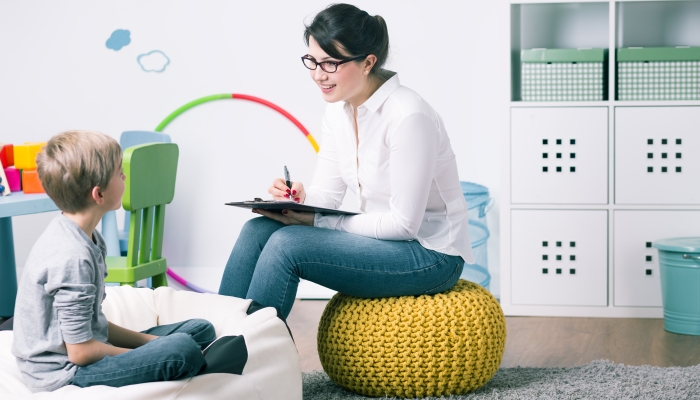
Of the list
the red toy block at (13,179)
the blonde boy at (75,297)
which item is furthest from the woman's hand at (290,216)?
the red toy block at (13,179)

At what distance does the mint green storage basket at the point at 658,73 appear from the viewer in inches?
119

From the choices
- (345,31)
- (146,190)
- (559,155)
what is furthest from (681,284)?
(146,190)

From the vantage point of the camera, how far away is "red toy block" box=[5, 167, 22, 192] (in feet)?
8.82

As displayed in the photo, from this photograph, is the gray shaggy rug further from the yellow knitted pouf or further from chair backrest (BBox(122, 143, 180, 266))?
chair backrest (BBox(122, 143, 180, 266))

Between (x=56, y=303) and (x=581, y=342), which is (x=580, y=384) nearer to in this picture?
(x=581, y=342)

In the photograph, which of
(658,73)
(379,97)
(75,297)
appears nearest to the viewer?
(75,297)

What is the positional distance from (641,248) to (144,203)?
186 cm

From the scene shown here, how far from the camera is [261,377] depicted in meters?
1.69

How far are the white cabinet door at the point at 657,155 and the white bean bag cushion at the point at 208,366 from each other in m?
1.77

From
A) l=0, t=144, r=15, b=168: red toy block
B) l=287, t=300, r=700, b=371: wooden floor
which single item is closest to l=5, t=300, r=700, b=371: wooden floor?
l=287, t=300, r=700, b=371: wooden floor

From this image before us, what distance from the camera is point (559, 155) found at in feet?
10.2

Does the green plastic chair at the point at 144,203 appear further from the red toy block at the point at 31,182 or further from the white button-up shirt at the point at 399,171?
the white button-up shirt at the point at 399,171

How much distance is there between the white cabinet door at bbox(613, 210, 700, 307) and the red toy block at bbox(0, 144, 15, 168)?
2.24 meters

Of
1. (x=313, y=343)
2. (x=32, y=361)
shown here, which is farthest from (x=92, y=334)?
(x=313, y=343)
